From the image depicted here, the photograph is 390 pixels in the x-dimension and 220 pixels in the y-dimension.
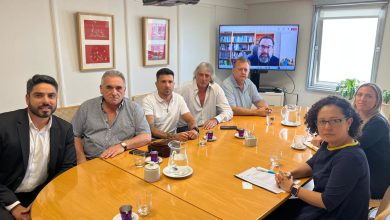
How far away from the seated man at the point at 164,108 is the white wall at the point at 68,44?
1111 millimetres

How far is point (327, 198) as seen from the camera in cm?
142

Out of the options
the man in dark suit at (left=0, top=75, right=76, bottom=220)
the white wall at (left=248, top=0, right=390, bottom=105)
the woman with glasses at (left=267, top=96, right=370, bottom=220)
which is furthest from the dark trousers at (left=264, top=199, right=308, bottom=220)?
the white wall at (left=248, top=0, right=390, bottom=105)

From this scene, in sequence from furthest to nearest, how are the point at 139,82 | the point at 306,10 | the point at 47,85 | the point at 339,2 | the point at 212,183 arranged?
the point at 306,10, the point at 339,2, the point at 139,82, the point at 47,85, the point at 212,183

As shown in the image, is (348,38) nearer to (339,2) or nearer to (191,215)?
(339,2)

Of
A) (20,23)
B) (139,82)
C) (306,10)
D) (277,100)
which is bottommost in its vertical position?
(277,100)

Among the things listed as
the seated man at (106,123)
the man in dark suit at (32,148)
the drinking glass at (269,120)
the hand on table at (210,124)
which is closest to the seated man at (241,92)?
the drinking glass at (269,120)

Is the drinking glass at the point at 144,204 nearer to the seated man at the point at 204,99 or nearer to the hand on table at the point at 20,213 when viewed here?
the hand on table at the point at 20,213

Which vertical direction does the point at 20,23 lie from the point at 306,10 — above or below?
below

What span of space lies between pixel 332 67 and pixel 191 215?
438 cm

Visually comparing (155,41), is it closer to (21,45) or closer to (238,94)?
(238,94)

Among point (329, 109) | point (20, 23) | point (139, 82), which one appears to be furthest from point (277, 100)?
point (20, 23)

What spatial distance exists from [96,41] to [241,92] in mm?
1831

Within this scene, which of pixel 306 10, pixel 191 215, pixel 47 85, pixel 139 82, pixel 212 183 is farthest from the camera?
pixel 306 10

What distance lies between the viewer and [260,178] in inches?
67.3
